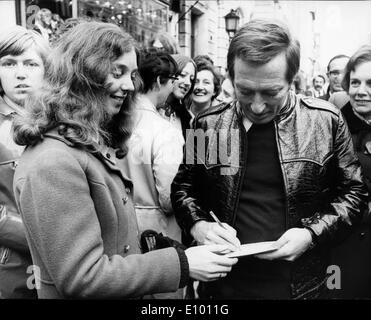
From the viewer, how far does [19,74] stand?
142cm

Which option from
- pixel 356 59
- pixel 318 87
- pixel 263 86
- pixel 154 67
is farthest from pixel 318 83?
pixel 154 67

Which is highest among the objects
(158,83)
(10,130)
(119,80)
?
(119,80)

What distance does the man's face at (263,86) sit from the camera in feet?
3.98

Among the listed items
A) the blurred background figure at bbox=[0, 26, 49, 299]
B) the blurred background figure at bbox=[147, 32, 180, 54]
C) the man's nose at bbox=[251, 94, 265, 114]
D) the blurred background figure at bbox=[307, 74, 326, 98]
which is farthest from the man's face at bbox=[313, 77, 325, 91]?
the blurred background figure at bbox=[0, 26, 49, 299]

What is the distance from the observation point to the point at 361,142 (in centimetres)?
132

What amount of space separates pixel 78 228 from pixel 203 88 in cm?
93

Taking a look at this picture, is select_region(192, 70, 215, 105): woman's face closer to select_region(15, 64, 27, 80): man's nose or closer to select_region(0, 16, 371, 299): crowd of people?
select_region(0, 16, 371, 299): crowd of people

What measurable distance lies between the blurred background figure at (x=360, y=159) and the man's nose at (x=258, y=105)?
0.85 feet

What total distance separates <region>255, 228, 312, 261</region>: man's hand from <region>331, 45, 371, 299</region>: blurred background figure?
158 millimetres

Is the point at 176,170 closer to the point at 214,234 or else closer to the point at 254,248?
the point at 214,234

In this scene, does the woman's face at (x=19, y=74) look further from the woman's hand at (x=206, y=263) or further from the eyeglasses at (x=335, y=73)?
the eyeglasses at (x=335, y=73)

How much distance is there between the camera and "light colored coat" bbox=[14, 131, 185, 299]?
0.90 metres

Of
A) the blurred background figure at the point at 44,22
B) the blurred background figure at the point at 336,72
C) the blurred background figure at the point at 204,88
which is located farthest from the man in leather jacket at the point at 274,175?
the blurred background figure at the point at 44,22

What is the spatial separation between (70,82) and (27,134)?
159 millimetres
